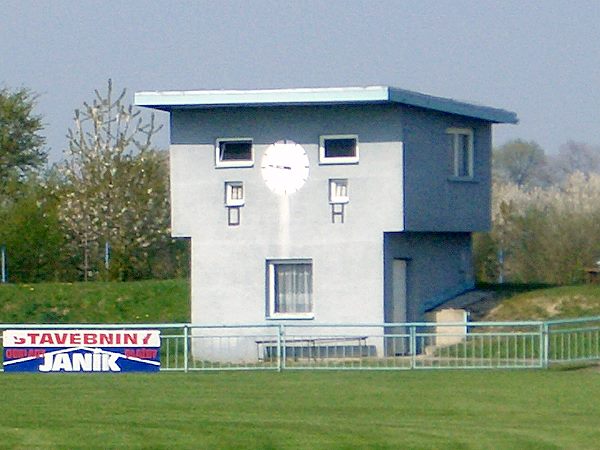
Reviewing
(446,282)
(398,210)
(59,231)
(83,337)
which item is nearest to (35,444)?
(83,337)

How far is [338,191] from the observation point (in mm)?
35406

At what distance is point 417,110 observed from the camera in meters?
36.0

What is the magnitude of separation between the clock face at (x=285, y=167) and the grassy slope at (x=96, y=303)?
7.88 meters

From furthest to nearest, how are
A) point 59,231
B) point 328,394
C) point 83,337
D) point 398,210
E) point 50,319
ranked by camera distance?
point 59,231, point 50,319, point 398,210, point 83,337, point 328,394

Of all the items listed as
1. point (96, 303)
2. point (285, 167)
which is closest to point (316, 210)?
point (285, 167)

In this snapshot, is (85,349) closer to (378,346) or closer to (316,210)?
(378,346)

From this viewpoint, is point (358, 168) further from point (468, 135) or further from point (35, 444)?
point (35, 444)

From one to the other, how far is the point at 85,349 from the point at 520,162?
104 meters

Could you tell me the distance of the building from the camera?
3497cm

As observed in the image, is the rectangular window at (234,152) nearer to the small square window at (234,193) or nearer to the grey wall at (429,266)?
the small square window at (234,193)

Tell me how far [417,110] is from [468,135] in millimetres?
3325

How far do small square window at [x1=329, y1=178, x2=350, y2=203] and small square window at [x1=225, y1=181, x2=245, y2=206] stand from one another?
86.1 inches

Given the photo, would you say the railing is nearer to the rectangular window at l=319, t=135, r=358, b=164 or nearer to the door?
the door

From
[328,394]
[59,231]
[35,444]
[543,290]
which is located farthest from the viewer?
[59,231]
